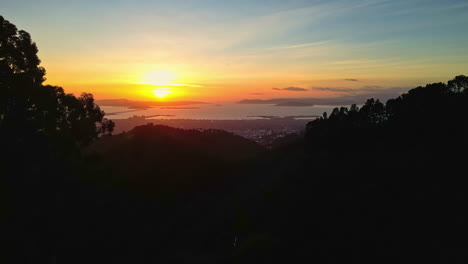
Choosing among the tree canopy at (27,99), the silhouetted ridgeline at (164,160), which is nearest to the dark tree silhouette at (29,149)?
the tree canopy at (27,99)

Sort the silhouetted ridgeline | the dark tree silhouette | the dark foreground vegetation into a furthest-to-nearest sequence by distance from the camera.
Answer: the silhouetted ridgeline < the dark foreground vegetation < the dark tree silhouette

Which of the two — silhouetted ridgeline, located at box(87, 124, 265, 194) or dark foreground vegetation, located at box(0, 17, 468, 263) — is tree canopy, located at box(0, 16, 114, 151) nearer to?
dark foreground vegetation, located at box(0, 17, 468, 263)

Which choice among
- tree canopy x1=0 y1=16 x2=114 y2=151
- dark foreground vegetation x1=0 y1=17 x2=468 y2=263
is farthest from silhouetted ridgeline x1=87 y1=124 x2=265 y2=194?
tree canopy x1=0 y1=16 x2=114 y2=151

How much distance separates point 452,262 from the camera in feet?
48.8

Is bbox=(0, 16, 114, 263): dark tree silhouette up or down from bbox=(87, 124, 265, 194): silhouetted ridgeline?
up

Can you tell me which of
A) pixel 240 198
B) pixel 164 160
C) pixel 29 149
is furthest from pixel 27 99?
pixel 164 160

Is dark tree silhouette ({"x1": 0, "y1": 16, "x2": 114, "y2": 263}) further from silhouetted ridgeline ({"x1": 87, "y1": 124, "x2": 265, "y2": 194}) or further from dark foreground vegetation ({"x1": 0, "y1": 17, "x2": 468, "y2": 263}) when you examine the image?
silhouetted ridgeline ({"x1": 87, "y1": 124, "x2": 265, "y2": 194})

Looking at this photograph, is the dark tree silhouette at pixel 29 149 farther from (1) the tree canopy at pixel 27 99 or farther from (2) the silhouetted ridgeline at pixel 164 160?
(2) the silhouetted ridgeline at pixel 164 160

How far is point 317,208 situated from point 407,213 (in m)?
6.34

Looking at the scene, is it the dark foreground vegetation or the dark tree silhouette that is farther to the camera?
the dark foreground vegetation

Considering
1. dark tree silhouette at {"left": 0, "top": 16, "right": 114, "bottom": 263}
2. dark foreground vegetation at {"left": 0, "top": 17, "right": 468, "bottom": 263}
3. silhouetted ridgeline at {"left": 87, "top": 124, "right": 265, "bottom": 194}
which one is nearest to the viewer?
dark tree silhouette at {"left": 0, "top": 16, "right": 114, "bottom": 263}

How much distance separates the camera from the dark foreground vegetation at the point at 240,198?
13.2 meters

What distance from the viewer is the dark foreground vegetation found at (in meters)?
13.2

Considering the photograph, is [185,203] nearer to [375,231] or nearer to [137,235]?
[137,235]
